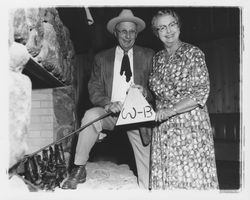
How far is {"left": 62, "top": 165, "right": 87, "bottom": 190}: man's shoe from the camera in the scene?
109 inches

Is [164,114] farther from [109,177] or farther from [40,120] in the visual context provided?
[40,120]

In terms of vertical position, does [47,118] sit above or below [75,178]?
above

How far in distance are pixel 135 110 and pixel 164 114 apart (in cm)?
27

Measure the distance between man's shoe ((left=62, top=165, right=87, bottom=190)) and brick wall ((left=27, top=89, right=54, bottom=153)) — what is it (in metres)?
0.94

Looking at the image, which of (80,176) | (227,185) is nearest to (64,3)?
(80,176)

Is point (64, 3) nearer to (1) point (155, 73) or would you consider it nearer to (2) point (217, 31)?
(1) point (155, 73)

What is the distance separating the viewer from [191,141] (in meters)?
2.21

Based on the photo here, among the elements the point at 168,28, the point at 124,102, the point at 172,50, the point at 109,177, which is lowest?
the point at 109,177

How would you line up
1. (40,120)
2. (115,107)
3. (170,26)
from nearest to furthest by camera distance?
(170,26) → (115,107) → (40,120)

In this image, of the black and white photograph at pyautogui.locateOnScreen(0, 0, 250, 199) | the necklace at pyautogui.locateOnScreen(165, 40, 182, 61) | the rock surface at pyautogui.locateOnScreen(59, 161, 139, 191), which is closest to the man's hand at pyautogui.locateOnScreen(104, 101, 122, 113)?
the black and white photograph at pyautogui.locateOnScreen(0, 0, 250, 199)

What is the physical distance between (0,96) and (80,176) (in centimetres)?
156

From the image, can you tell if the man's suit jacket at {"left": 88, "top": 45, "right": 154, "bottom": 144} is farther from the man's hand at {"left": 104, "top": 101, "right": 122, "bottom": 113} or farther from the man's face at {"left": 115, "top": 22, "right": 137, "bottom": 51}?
the man's hand at {"left": 104, "top": 101, "right": 122, "bottom": 113}

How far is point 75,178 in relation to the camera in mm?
2822

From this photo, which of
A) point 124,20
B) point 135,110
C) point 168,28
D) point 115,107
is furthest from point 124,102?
point 124,20
